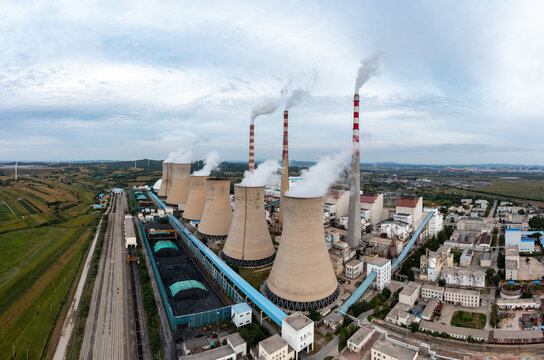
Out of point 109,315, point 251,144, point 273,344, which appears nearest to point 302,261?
point 273,344

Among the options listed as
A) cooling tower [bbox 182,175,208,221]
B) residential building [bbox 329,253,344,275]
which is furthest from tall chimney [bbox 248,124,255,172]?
residential building [bbox 329,253,344,275]

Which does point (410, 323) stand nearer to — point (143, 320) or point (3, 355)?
point (143, 320)

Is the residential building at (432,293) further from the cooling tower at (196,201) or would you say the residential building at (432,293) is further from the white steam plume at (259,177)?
the cooling tower at (196,201)

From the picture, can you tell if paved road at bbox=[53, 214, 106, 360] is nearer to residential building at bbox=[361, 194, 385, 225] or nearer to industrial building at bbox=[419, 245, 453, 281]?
industrial building at bbox=[419, 245, 453, 281]

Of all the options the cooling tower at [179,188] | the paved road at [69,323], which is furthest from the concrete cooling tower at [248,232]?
the cooling tower at [179,188]

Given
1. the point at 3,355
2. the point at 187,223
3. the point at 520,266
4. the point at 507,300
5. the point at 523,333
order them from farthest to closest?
1. the point at 187,223
2. the point at 520,266
3. the point at 507,300
4. the point at 523,333
5. the point at 3,355

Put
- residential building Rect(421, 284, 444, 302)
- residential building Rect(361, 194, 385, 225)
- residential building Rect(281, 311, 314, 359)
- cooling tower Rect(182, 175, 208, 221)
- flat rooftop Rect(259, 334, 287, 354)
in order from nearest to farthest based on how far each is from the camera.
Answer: flat rooftop Rect(259, 334, 287, 354)
residential building Rect(281, 311, 314, 359)
residential building Rect(421, 284, 444, 302)
cooling tower Rect(182, 175, 208, 221)
residential building Rect(361, 194, 385, 225)

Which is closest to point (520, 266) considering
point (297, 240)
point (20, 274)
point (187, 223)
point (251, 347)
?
point (297, 240)
